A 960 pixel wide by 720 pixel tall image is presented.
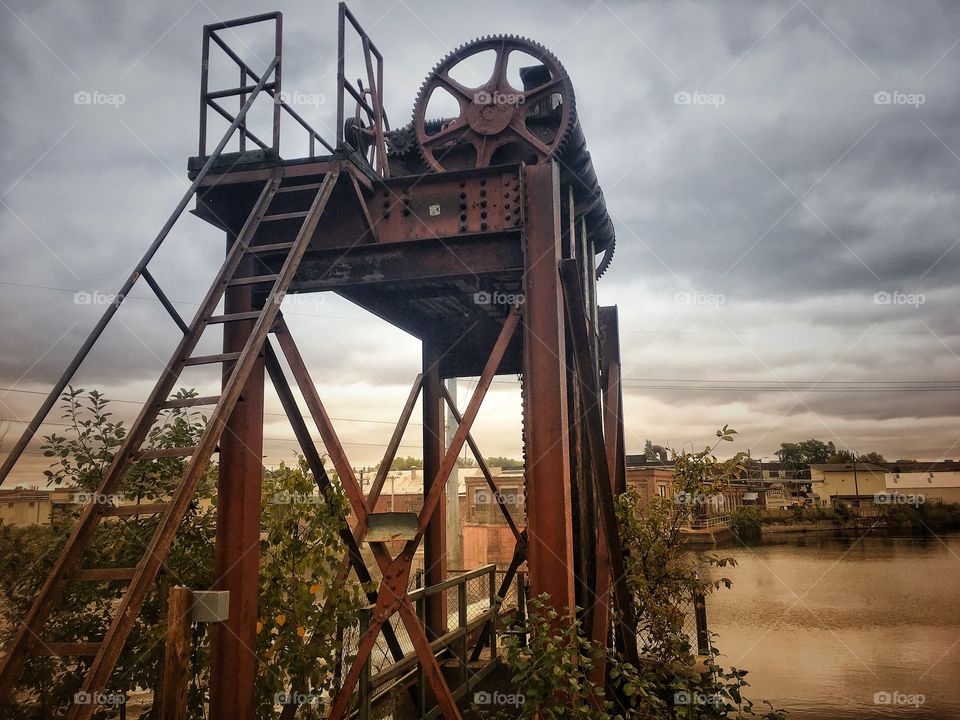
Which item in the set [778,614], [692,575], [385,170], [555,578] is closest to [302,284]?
[385,170]

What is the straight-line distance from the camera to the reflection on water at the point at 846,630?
13.3 meters

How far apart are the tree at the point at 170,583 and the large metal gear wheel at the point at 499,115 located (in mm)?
3409

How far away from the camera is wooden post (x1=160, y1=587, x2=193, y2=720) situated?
3.52 metres

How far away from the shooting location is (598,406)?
5621mm

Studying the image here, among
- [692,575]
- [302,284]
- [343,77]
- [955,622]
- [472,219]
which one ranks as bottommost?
[955,622]

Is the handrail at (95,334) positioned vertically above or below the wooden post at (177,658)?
above

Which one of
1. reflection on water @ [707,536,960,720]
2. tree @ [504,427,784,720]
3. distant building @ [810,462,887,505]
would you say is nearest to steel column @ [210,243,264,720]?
tree @ [504,427,784,720]

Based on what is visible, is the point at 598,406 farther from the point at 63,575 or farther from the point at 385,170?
the point at 63,575

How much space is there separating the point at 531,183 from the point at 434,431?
4524mm

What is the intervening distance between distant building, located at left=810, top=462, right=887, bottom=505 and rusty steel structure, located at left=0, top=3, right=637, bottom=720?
241 feet

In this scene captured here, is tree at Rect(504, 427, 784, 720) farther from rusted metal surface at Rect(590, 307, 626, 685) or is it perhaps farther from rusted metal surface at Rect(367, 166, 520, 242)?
rusted metal surface at Rect(367, 166, 520, 242)

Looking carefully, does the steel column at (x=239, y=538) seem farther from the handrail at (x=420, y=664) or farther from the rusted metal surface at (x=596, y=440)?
the rusted metal surface at (x=596, y=440)

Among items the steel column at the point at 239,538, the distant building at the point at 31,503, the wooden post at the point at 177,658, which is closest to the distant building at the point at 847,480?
the distant building at the point at 31,503

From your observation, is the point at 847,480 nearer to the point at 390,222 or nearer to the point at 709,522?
the point at 709,522
